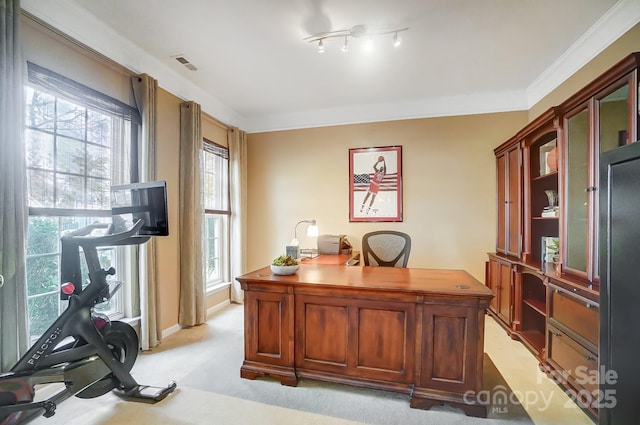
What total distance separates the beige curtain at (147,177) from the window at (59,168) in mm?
176

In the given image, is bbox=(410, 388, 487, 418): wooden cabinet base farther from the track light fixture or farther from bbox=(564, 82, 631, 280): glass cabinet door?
the track light fixture

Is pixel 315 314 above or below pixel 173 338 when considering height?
above

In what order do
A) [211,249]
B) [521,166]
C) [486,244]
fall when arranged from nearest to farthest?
1. [521,166]
2. [486,244]
3. [211,249]

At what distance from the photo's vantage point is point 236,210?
13.9 ft

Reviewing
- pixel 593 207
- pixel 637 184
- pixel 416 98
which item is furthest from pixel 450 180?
pixel 637 184

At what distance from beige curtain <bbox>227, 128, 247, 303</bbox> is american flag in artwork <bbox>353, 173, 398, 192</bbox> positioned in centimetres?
180

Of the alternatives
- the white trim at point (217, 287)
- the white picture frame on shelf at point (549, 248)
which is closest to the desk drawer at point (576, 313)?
the white picture frame on shelf at point (549, 248)

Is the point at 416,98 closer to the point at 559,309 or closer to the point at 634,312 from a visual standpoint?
the point at 559,309

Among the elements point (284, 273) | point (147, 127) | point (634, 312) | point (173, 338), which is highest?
point (147, 127)

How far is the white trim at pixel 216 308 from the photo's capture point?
3703mm

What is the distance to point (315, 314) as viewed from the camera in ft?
6.85

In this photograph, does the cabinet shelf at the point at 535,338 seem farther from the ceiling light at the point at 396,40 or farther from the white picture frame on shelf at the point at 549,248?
the ceiling light at the point at 396,40

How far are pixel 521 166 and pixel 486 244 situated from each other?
123 centimetres

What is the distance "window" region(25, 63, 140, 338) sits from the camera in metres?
2.02
